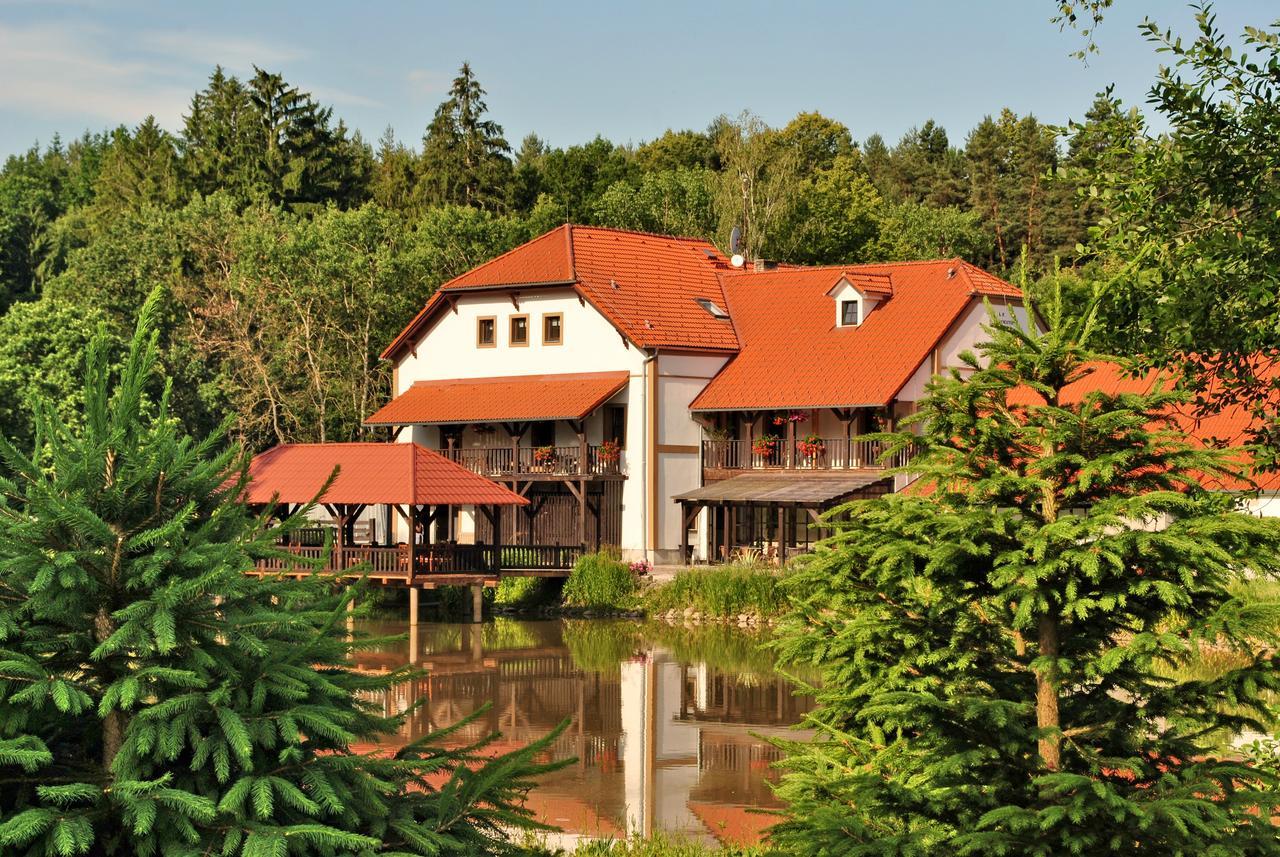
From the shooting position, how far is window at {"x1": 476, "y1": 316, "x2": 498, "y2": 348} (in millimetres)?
45094

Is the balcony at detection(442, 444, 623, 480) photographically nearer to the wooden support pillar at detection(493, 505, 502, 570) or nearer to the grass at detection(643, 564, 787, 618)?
the wooden support pillar at detection(493, 505, 502, 570)

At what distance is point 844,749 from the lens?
8.32 meters

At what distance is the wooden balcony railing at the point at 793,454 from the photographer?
40281mm

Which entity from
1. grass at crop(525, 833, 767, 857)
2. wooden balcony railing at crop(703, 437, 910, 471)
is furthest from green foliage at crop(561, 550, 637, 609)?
grass at crop(525, 833, 767, 857)

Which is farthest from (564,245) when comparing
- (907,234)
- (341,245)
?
(907,234)

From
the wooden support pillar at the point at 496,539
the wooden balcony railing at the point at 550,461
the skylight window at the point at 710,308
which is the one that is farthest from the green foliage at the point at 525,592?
the skylight window at the point at 710,308

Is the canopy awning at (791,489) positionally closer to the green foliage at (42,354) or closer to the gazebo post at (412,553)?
the gazebo post at (412,553)

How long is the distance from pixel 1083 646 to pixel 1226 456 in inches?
42.6

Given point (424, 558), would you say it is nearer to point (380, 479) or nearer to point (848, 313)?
point (380, 479)

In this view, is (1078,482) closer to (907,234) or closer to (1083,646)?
(1083,646)

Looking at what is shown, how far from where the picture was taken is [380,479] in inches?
1403

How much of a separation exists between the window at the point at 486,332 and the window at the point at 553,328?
1.58 metres

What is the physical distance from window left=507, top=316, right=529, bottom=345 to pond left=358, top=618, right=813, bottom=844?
981 centimetres

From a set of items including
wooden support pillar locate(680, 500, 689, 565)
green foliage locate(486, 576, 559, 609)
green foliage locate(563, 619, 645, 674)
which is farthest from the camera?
wooden support pillar locate(680, 500, 689, 565)
